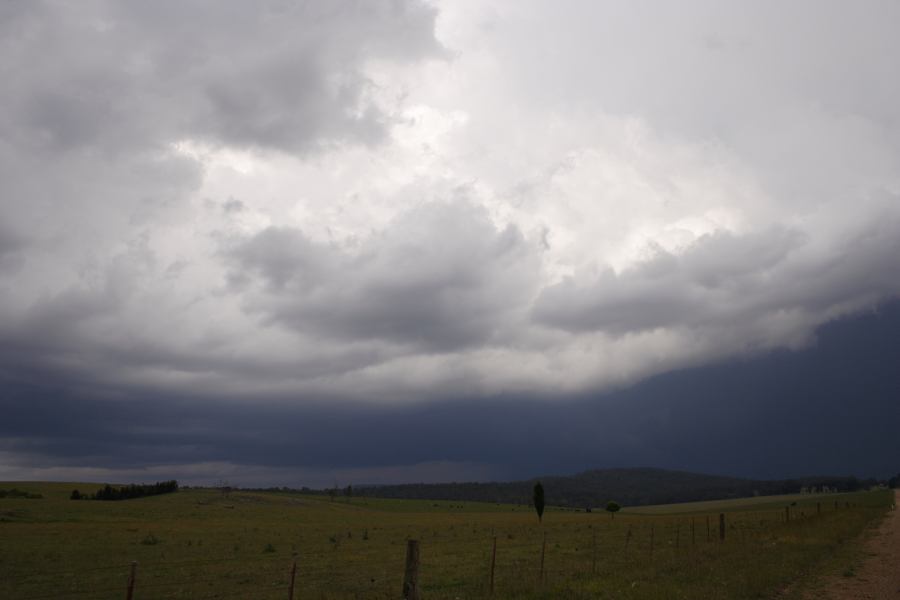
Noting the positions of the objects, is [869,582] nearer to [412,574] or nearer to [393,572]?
[412,574]

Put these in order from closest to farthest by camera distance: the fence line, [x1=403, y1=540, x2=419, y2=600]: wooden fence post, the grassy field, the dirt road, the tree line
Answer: [x1=403, y1=540, x2=419, y2=600]: wooden fence post
the dirt road
the grassy field
the fence line
the tree line

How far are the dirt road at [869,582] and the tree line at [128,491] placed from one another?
12998cm

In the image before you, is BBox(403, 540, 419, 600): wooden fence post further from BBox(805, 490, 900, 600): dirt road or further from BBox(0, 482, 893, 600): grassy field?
BBox(805, 490, 900, 600): dirt road

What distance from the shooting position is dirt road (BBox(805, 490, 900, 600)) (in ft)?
63.5

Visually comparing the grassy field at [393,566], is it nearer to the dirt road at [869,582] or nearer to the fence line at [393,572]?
the fence line at [393,572]

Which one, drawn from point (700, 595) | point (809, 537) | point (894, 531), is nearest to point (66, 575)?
point (700, 595)

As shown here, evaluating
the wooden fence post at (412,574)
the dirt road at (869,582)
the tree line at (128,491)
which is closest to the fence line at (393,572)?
the wooden fence post at (412,574)

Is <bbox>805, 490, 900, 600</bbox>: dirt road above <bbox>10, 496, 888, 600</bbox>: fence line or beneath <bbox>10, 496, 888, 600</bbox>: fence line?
above

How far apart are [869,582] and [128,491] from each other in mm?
152354

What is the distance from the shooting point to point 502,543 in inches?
1982

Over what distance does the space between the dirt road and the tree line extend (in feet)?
426

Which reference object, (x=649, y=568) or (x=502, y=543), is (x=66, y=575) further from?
(x=502, y=543)

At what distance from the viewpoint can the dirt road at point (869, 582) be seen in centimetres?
1934

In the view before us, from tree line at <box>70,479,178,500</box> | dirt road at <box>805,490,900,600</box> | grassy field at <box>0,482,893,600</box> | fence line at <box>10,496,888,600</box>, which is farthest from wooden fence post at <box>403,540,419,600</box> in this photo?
tree line at <box>70,479,178,500</box>
